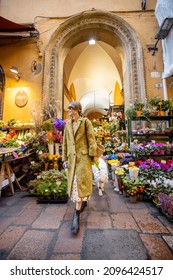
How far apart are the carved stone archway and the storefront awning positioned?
0.84m

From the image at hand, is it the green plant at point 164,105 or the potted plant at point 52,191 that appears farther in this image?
the green plant at point 164,105

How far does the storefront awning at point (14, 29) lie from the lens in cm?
495

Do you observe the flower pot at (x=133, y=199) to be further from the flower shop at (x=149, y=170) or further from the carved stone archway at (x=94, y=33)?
the carved stone archway at (x=94, y=33)

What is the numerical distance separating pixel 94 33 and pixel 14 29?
10.4ft

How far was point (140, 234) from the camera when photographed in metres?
1.62

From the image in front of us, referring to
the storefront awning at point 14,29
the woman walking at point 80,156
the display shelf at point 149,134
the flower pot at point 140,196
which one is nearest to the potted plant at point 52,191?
the woman walking at point 80,156

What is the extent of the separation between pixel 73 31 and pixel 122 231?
703 cm

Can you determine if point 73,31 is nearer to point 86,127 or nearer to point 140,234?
point 86,127

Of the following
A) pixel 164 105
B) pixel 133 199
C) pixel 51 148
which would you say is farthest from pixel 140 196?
pixel 164 105

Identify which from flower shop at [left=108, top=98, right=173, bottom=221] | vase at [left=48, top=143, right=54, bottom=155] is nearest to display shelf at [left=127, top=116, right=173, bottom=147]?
flower shop at [left=108, top=98, right=173, bottom=221]

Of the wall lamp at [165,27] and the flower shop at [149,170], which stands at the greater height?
the wall lamp at [165,27]

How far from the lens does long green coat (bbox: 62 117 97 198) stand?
1771 mm

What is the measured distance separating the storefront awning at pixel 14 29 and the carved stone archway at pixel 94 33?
84 centimetres

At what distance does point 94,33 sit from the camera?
5.96m
